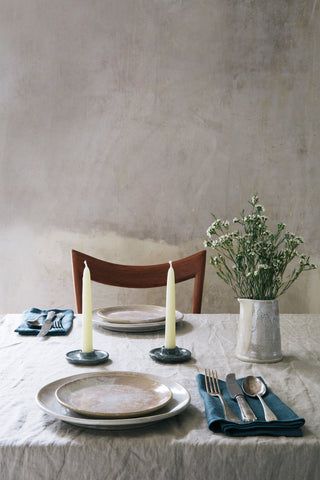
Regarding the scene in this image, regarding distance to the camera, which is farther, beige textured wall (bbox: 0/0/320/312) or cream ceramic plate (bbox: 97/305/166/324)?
beige textured wall (bbox: 0/0/320/312)

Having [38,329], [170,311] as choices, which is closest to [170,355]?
[170,311]

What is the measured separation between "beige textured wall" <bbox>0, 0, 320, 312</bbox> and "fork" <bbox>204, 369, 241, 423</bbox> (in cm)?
158

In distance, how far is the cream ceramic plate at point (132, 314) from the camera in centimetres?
126

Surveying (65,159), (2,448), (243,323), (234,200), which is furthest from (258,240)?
(65,159)

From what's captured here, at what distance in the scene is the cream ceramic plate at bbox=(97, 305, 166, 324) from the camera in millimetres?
1261

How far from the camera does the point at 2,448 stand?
0.60 metres

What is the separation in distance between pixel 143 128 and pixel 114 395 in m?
1.89

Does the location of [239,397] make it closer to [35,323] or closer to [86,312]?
[86,312]

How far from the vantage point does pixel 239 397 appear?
2.46 feet

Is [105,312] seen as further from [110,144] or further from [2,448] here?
[110,144]

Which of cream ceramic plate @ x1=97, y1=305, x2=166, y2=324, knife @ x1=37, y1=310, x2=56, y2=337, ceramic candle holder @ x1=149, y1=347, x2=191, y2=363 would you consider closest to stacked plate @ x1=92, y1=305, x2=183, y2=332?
cream ceramic plate @ x1=97, y1=305, x2=166, y2=324

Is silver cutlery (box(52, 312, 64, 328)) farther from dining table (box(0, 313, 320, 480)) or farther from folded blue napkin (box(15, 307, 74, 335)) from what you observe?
dining table (box(0, 313, 320, 480))

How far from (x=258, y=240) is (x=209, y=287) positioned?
4.77ft

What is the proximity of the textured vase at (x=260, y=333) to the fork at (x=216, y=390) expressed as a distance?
13 centimetres
